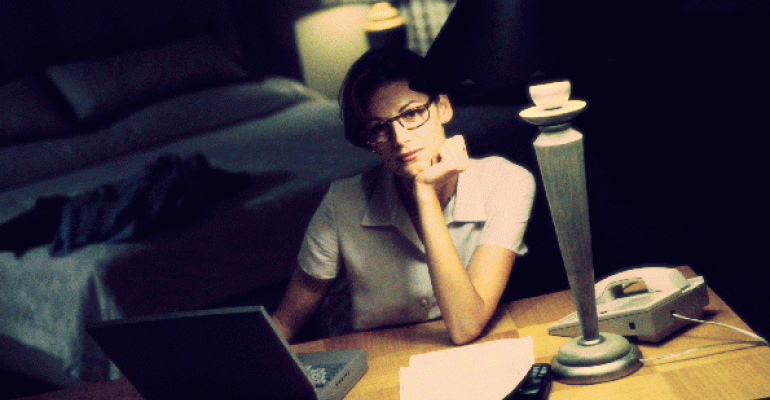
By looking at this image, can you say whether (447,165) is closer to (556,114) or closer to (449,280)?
(449,280)

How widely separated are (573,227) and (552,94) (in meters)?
0.18

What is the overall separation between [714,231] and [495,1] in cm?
219

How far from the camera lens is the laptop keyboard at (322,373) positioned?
1.15 m

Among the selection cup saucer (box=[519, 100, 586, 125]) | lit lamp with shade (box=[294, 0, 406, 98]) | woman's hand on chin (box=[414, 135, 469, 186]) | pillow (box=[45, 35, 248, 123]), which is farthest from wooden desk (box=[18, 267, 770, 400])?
lit lamp with shade (box=[294, 0, 406, 98])

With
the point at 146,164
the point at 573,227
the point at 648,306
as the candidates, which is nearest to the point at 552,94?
the point at 573,227

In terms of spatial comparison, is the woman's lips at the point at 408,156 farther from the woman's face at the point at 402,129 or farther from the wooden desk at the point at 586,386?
the wooden desk at the point at 586,386

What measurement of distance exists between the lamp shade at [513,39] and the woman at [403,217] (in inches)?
14.2

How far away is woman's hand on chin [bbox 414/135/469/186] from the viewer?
1295 mm

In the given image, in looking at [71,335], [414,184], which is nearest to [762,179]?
[414,184]

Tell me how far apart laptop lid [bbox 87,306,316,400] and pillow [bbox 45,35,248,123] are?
257 cm

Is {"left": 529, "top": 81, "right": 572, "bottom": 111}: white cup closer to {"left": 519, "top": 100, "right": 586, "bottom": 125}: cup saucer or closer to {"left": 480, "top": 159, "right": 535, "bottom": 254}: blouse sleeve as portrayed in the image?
{"left": 519, "top": 100, "right": 586, "bottom": 125}: cup saucer

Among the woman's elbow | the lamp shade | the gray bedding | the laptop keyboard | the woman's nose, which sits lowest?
the gray bedding

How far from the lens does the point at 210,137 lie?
3225 mm

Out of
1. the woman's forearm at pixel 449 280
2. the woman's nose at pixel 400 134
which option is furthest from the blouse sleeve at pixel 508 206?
the woman's nose at pixel 400 134
